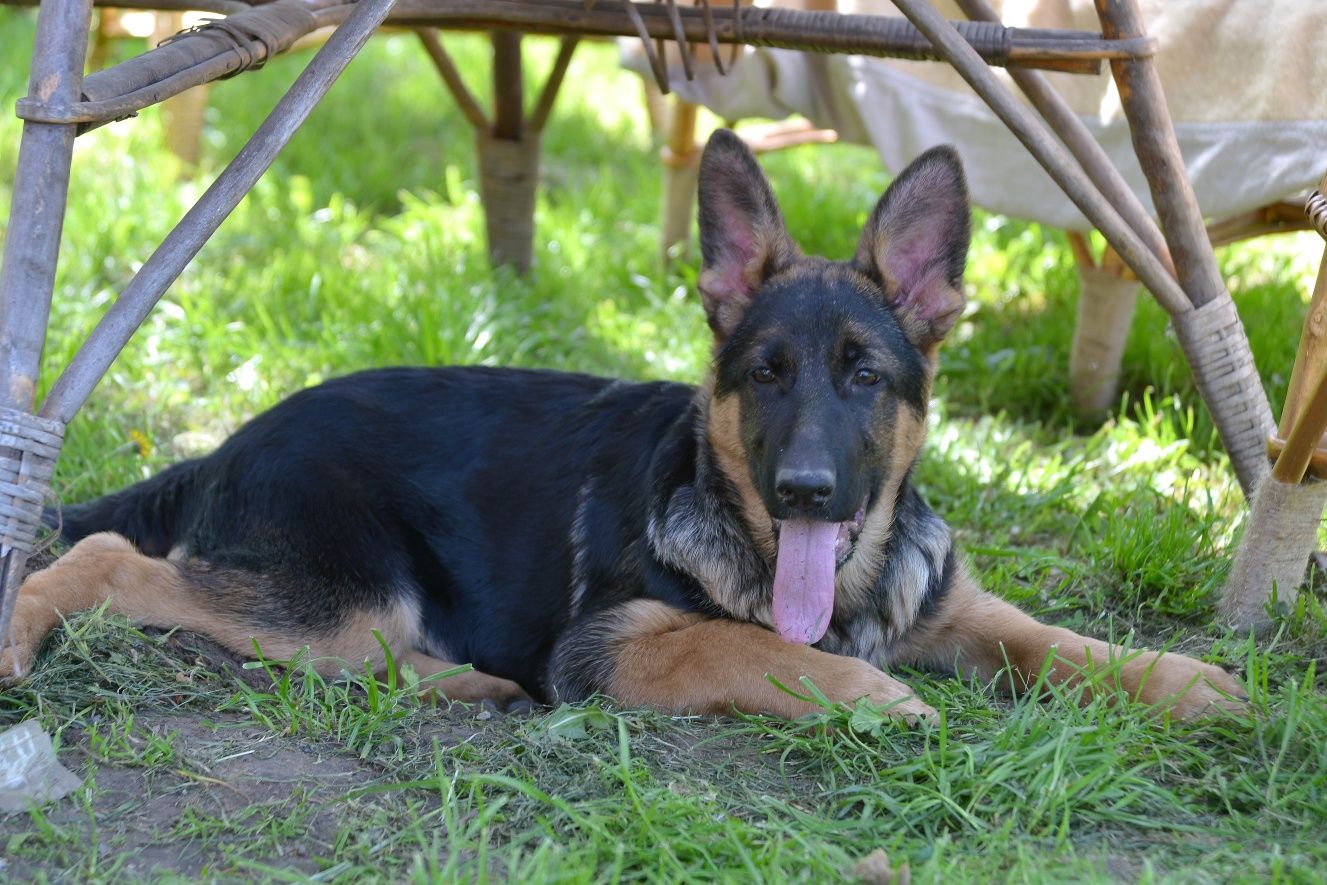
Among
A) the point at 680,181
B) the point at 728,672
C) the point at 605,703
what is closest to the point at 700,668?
the point at 728,672

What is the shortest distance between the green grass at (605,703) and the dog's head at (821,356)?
488 mm

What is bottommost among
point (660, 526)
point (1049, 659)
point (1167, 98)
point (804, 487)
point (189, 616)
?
point (189, 616)

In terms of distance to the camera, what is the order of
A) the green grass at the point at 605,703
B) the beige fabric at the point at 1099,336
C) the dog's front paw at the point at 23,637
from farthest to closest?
the beige fabric at the point at 1099,336
the dog's front paw at the point at 23,637
the green grass at the point at 605,703

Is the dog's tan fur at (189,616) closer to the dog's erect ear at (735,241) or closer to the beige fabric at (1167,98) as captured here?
the dog's erect ear at (735,241)

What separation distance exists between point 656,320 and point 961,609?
10.2ft

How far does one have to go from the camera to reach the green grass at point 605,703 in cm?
260

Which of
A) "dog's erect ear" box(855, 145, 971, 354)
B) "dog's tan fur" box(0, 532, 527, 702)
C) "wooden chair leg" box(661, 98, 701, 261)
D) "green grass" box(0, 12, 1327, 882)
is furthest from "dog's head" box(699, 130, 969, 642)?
"wooden chair leg" box(661, 98, 701, 261)

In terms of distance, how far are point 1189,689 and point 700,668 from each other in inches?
47.7

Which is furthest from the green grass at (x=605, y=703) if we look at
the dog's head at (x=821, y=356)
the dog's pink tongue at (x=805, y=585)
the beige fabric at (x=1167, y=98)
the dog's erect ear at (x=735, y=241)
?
the dog's erect ear at (x=735, y=241)

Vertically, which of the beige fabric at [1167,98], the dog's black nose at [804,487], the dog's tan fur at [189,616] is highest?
the beige fabric at [1167,98]

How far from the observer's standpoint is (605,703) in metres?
3.46

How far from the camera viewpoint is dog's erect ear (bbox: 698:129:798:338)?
3.72 metres

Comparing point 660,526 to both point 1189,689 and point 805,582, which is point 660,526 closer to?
point 805,582

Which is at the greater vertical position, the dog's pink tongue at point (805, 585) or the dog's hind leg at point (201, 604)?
the dog's pink tongue at point (805, 585)
